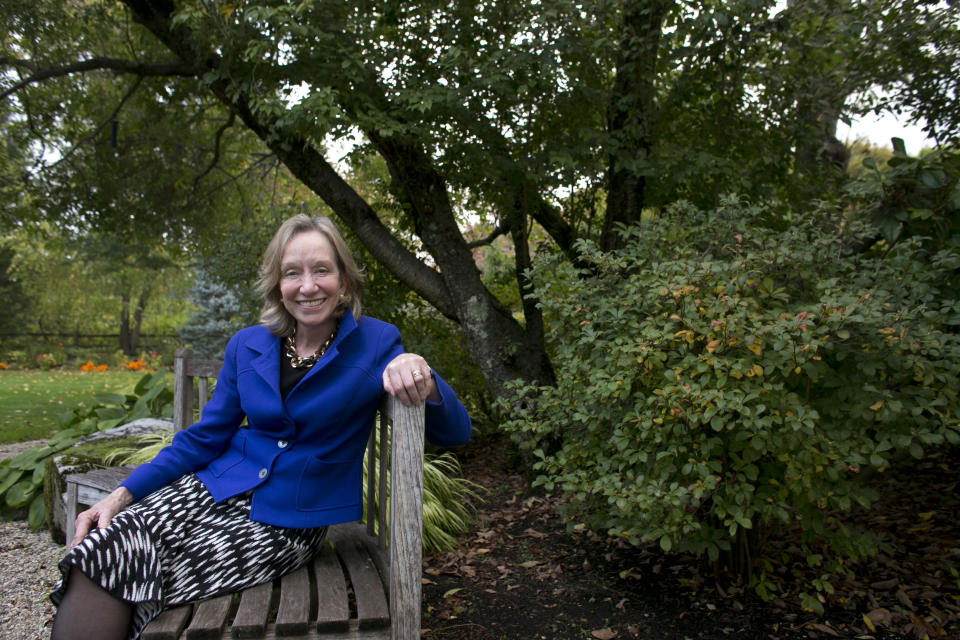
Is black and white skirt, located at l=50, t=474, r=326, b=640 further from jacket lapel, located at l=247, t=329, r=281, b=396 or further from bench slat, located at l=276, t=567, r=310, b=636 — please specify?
jacket lapel, located at l=247, t=329, r=281, b=396

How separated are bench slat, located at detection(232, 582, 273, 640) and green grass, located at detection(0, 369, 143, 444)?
18.2 feet

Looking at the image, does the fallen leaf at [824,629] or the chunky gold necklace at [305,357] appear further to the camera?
the fallen leaf at [824,629]

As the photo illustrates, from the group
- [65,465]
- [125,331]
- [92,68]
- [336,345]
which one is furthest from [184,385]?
[125,331]

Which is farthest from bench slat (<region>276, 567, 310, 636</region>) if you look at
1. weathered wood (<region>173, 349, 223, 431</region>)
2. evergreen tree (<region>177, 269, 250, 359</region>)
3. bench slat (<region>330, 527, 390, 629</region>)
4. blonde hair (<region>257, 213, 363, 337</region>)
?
evergreen tree (<region>177, 269, 250, 359</region>)

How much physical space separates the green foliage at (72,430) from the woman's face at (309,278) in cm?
341

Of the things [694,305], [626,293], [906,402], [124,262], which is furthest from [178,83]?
[124,262]

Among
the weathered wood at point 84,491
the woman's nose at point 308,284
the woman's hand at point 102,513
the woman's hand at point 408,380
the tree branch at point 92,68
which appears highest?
the tree branch at point 92,68

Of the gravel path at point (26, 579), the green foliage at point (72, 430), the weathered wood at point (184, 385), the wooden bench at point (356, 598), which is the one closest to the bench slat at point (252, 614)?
the wooden bench at point (356, 598)

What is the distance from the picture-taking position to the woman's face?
7.10 feet

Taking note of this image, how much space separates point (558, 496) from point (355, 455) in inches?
97.1

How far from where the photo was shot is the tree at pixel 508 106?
13.2 ft

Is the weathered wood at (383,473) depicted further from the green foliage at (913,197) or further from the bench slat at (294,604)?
the green foliage at (913,197)

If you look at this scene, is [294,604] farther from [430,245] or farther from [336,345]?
[430,245]

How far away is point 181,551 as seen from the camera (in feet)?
6.48
